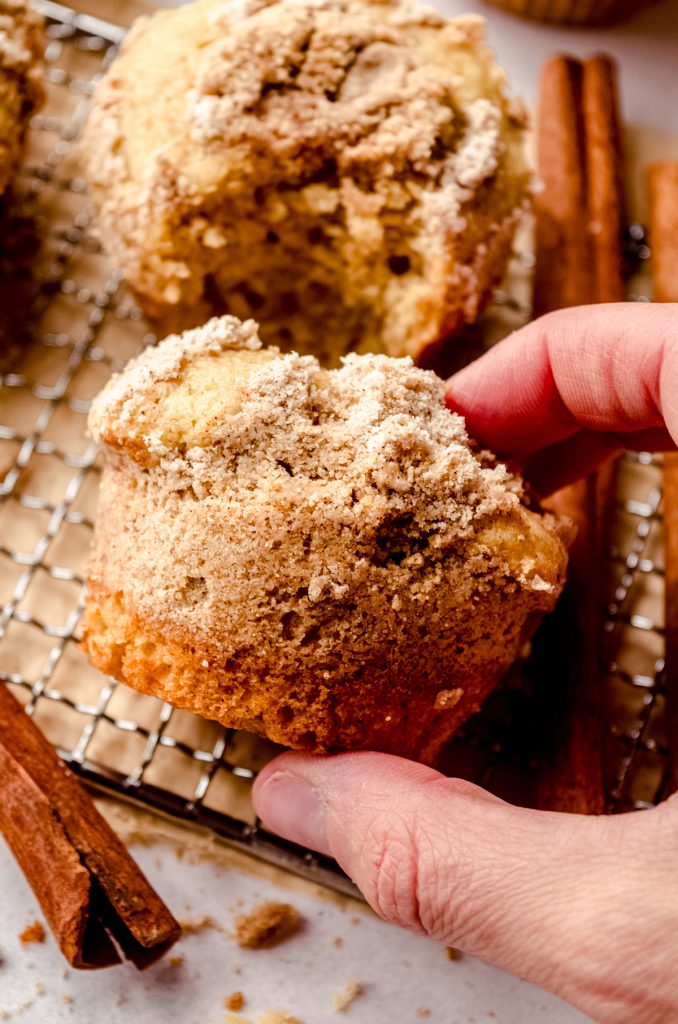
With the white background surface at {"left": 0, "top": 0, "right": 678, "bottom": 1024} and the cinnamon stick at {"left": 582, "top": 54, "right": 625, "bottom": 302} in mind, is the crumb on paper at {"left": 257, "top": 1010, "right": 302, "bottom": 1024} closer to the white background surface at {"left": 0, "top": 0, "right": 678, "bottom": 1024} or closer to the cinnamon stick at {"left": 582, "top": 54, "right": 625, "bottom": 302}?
the white background surface at {"left": 0, "top": 0, "right": 678, "bottom": 1024}

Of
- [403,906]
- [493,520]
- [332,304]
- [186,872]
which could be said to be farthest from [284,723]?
[332,304]

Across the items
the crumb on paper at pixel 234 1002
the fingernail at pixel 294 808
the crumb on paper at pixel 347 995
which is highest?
the fingernail at pixel 294 808

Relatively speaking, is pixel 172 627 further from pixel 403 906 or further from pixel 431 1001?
pixel 431 1001

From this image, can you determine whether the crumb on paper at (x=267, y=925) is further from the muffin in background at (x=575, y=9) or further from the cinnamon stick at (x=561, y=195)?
the muffin in background at (x=575, y=9)

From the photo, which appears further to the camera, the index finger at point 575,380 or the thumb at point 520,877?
the index finger at point 575,380

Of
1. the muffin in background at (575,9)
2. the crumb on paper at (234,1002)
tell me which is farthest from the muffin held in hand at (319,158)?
the crumb on paper at (234,1002)

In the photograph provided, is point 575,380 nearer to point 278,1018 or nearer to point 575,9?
point 278,1018
